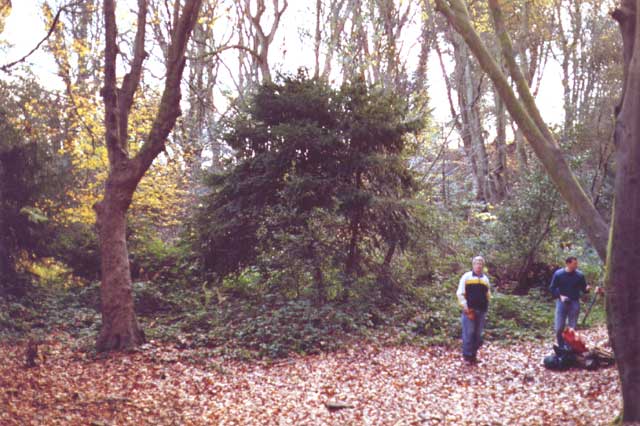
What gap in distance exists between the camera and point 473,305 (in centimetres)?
1034

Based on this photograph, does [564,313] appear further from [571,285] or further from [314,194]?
[314,194]

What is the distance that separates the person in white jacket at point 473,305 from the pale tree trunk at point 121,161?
6.10 metres

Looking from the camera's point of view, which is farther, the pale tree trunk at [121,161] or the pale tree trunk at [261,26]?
the pale tree trunk at [261,26]

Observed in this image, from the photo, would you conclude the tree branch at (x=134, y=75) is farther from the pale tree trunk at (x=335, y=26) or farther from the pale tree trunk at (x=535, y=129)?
the pale tree trunk at (x=335, y=26)

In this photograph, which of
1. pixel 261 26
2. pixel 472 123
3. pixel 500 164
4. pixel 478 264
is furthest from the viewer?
pixel 472 123

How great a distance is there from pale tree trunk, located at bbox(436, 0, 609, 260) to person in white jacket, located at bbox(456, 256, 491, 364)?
2714mm

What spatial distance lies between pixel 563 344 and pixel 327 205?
6035 mm

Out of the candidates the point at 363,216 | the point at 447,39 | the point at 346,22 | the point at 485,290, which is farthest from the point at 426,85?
the point at 485,290

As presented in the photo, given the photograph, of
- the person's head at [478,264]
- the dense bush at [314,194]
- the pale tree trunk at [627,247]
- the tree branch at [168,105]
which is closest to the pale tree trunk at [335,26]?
the dense bush at [314,194]

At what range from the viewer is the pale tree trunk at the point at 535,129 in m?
7.55

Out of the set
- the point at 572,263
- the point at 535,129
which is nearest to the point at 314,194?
the point at 572,263

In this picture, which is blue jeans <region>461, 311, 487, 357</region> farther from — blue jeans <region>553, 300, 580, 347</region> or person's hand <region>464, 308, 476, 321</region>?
blue jeans <region>553, 300, 580, 347</region>

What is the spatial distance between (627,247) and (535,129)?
10.0 feet

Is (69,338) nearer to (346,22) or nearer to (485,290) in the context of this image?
(485,290)
